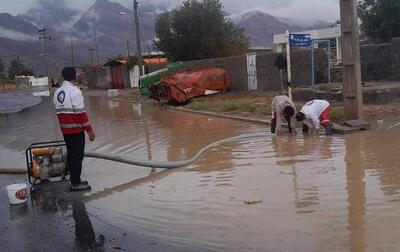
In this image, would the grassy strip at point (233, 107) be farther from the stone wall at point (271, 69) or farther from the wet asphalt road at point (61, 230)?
the wet asphalt road at point (61, 230)

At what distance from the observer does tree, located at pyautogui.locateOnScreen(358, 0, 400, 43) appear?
2614 cm

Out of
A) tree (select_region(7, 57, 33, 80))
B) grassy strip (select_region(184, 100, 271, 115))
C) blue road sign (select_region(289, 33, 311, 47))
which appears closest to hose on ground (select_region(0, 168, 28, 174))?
grassy strip (select_region(184, 100, 271, 115))

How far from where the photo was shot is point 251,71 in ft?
79.6

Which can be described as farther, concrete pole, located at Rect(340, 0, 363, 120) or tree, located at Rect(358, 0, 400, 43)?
tree, located at Rect(358, 0, 400, 43)

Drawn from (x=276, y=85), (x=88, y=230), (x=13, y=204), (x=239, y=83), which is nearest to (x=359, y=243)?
(x=88, y=230)

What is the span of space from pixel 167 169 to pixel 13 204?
2.56 metres

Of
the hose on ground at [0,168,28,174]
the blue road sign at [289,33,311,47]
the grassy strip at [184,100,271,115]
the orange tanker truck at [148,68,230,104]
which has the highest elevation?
the blue road sign at [289,33,311,47]

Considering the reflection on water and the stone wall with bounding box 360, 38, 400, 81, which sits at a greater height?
the stone wall with bounding box 360, 38, 400, 81

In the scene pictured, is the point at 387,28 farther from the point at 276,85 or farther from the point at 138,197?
the point at 138,197

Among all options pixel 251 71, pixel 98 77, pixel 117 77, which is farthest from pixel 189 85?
pixel 98 77

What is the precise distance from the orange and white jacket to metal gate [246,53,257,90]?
665 inches

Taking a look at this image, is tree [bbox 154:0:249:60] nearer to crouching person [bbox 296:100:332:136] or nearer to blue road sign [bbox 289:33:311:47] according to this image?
blue road sign [bbox 289:33:311:47]

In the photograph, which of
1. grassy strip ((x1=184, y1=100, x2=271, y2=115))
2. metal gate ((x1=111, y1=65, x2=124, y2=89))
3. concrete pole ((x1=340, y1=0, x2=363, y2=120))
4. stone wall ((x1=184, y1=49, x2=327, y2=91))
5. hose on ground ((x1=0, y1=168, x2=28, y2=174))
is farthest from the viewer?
metal gate ((x1=111, y1=65, x2=124, y2=89))

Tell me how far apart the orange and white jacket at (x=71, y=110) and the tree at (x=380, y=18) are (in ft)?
71.8
